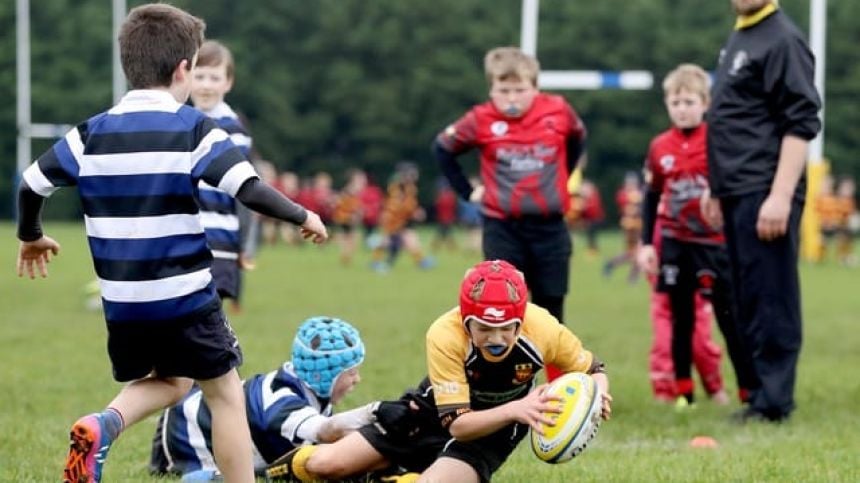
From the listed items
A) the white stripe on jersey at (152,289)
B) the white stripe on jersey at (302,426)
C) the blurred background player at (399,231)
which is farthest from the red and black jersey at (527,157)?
the blurred background player at (399,231)

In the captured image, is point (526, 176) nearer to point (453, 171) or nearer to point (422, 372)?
point (453, 171)

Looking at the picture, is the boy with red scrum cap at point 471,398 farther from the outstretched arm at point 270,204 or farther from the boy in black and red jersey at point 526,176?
the boy in black and red jersey at point 526,176

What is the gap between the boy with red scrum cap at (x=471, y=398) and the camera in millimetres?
5012

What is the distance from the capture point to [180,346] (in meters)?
4.71

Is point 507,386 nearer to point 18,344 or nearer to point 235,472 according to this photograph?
point 235,472

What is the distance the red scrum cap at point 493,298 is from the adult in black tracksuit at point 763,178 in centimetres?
265

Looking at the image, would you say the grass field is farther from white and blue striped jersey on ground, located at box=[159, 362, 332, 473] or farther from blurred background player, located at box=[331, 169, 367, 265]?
blurred background player, located at box=[331, 169, 367, 265]

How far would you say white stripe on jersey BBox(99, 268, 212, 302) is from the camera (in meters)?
4.61

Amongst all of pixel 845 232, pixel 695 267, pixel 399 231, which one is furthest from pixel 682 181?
pixel 845 232

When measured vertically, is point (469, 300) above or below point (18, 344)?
above

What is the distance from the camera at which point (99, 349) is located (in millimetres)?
10586

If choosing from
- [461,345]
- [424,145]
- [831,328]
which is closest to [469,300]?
[461,345]

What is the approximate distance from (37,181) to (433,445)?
1911 mm

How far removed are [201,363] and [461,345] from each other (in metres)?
0.99
